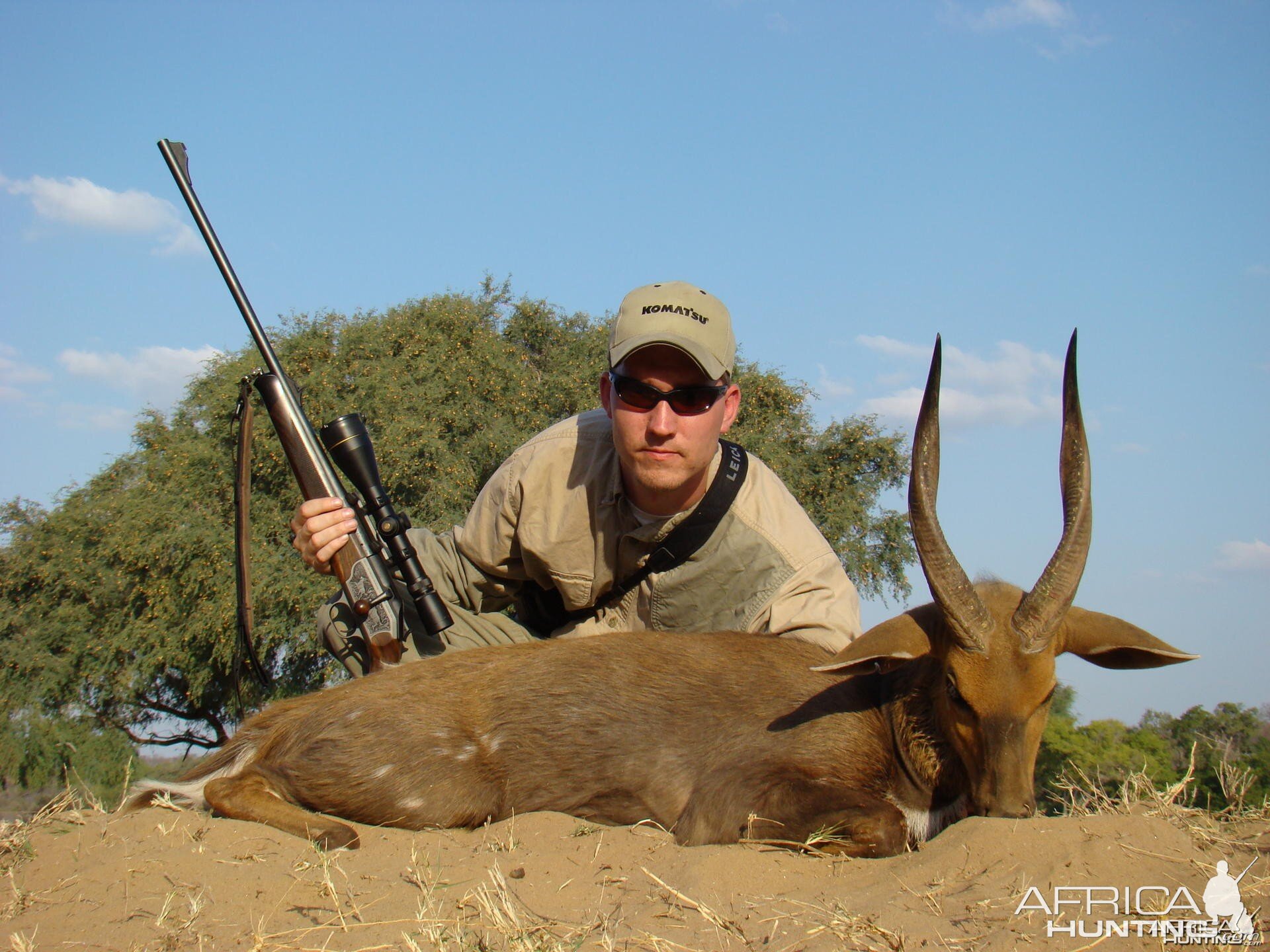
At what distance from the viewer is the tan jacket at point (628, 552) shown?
16.1 ft

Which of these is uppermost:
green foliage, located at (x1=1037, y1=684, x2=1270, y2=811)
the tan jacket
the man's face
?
the man's face

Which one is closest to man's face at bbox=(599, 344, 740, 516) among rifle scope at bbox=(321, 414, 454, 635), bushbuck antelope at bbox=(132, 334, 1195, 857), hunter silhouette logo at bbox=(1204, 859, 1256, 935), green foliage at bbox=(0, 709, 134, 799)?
bushbuck antelope at bbox=(132, 334, 1195, 857)

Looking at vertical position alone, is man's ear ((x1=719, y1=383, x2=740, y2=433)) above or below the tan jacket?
above

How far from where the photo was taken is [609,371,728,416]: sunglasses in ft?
15.2

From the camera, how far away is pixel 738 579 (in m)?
5.04

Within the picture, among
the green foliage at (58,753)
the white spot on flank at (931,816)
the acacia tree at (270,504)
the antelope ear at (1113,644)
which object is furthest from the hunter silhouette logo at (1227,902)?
the green foliage at (58,753)

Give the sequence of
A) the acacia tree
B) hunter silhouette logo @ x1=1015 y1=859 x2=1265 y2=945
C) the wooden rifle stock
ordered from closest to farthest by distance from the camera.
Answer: hunter silhouette logo @ x1=1015 y1=859 x2=1265 y2=945
the wooden rifle stock
the acacia tree

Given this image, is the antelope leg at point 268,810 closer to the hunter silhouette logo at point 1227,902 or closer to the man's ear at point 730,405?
the man's ear at point 730,405

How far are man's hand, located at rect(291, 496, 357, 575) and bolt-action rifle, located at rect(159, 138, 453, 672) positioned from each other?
5 cm

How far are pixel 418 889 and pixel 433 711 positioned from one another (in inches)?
48.5

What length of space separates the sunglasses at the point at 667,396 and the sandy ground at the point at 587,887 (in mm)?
1845

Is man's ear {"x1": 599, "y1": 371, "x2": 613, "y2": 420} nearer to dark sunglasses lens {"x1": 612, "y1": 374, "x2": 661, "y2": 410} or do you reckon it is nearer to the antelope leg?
dark sunglasses lens {"x1": 612, "y1": 374, "x2": 661, "y2": 410}

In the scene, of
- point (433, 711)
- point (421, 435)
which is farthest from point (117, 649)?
point (433, 711)

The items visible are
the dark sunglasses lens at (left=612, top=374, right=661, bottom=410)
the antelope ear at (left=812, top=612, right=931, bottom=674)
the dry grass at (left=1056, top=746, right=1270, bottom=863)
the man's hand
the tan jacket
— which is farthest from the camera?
the man's hand
